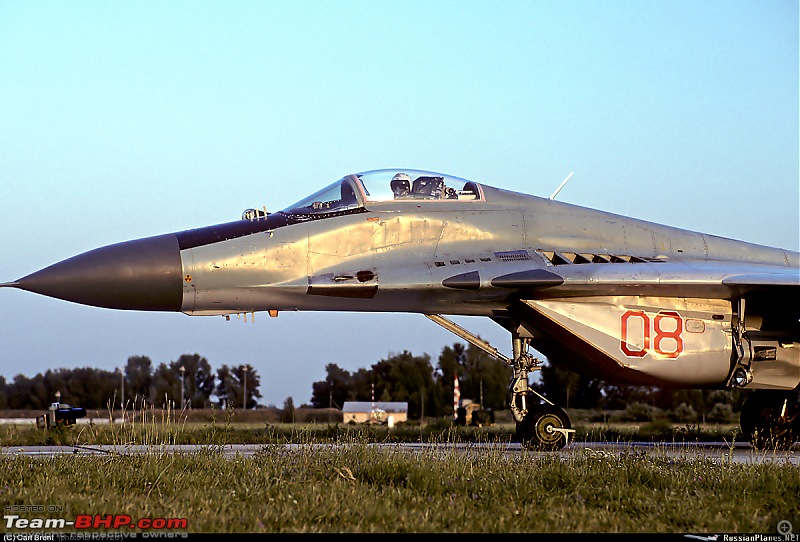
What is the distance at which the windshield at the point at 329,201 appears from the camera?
1098 cm

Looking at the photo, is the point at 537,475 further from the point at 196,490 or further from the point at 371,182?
the point at 371,182

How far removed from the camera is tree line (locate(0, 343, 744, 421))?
3581cm

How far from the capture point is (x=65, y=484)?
22.8 feet

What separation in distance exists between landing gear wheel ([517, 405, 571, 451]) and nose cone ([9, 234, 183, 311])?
15.4 feet

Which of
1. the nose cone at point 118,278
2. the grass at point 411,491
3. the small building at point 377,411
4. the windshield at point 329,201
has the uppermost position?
the windshield at point 329,201

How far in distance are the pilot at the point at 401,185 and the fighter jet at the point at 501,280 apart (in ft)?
0.08

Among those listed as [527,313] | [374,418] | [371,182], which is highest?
[371,182]

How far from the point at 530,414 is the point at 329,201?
3.80 meters

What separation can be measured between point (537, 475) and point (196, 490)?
9.22ft

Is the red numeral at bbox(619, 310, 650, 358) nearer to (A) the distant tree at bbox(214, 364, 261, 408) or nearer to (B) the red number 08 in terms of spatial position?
(B) the red number 08

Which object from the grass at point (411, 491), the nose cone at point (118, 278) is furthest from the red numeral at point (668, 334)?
the nose cone at point (118, 278)

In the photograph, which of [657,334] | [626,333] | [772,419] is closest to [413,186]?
[626,333]

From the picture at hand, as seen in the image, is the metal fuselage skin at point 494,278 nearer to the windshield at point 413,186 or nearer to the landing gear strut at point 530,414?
the windshield at point 413,186

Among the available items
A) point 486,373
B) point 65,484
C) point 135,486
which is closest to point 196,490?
point 135,486
